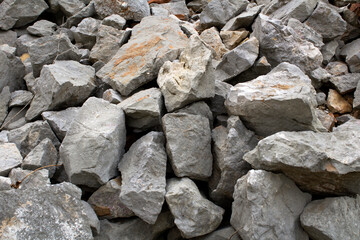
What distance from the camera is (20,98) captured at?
4848 mm

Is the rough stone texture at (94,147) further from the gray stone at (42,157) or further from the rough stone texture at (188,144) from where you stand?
the rough stone texture at (188,144)

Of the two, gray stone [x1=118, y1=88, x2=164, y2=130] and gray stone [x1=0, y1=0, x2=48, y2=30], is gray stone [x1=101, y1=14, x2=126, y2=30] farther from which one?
gray stone [x1=118, y1=88, x2=164, y2=130]

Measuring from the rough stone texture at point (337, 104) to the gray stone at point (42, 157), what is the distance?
3.49 meters

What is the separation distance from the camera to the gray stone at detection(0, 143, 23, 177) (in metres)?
3.58

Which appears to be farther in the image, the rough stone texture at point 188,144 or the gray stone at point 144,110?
the gray stone at point 144,110

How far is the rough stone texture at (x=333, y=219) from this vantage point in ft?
9.33

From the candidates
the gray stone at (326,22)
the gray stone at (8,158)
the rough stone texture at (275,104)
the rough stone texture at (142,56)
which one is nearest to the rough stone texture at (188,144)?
the rough stone texture at (275,104)

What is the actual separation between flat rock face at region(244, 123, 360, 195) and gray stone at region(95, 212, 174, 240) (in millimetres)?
1053

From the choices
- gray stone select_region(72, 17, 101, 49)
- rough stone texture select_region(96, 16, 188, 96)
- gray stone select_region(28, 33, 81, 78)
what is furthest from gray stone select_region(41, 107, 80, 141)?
gray stone select_region(72, 17, 101, 49)

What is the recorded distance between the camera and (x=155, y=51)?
448 centimetres

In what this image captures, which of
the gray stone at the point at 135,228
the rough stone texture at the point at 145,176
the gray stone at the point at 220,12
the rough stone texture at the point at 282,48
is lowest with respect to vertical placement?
the gray stone at the point at 135,228

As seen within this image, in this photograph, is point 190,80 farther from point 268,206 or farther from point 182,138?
point 268,206

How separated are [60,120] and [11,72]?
171cm

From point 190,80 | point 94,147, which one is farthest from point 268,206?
point 94,147
